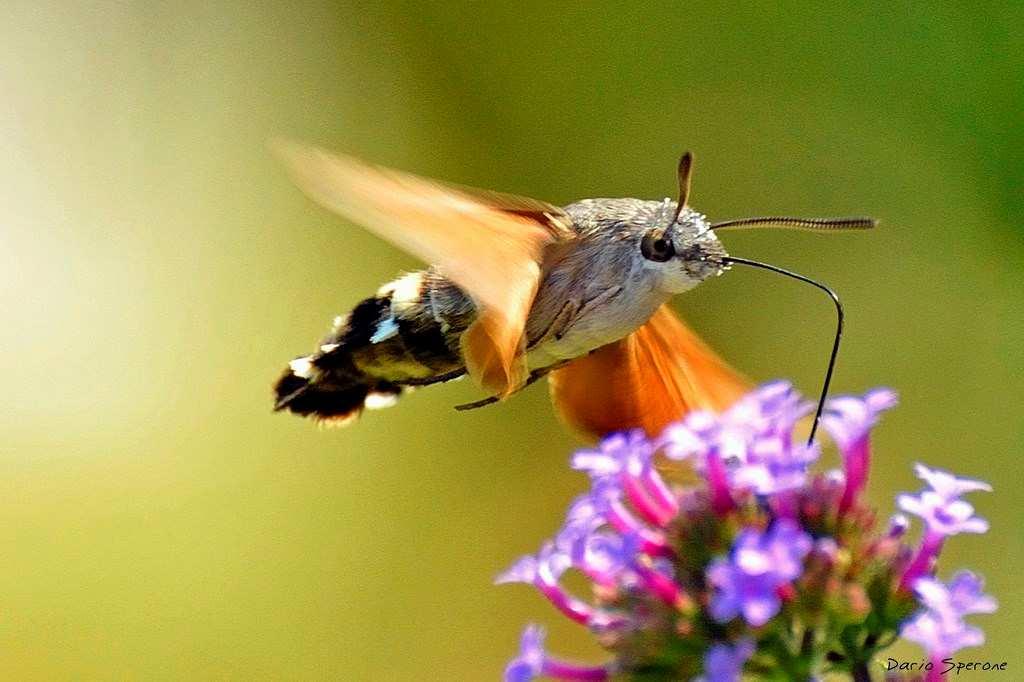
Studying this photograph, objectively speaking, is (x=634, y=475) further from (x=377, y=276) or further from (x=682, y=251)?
(x=377, y=276)

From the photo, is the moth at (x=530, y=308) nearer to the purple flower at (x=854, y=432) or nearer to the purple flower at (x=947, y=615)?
the purple flower at (x=854, y=432)

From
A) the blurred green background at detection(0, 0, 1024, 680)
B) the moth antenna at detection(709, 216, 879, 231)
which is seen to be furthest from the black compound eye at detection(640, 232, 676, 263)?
the blurred green background at detection(0, 0, 1024, 680)

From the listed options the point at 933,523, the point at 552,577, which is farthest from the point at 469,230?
the point at 933,523

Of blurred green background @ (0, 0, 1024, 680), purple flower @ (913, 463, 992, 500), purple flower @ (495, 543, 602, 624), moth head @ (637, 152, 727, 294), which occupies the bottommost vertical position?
purple flower @ (495, 543, 602, 624)

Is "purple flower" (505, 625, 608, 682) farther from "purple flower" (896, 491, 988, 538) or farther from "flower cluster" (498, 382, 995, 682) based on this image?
"purple flower" (896, 491, 988, 538)

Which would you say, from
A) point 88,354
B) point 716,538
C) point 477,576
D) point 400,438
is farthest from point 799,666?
point 88,354

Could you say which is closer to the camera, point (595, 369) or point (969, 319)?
point (595, 369)

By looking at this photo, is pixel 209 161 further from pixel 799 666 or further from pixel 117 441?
pixel 799 666
